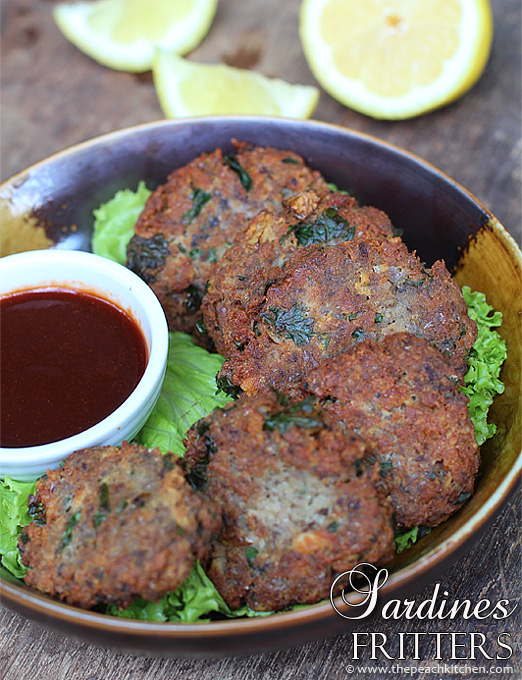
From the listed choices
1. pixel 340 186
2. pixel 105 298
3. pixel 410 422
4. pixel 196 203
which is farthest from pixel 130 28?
pixel 410 422

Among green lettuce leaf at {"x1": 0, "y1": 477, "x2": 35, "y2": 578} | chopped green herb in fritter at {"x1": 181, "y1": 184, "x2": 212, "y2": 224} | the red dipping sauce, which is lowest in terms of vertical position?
green lettuce leaf at {"x1": 0, "y1": 477, "x2": 35, "y2": 578}

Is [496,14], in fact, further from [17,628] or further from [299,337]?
[17,628]

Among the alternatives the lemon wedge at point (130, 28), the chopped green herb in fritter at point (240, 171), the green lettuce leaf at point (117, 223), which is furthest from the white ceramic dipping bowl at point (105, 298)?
the lemon wedge at point (130, 28)

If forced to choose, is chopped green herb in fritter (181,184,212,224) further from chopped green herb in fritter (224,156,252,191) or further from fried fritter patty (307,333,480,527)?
fried fritter patty (307,333,480,527)

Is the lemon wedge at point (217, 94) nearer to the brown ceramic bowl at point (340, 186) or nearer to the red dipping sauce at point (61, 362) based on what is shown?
the brown ceramic bowl at point (340, 186)

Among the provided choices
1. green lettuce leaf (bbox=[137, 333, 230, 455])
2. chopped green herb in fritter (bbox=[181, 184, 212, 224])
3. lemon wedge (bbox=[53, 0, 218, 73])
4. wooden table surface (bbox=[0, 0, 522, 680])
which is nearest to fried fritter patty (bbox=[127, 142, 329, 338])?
chopped green herb in fritter (bbox=[181, 184, 212, 224])

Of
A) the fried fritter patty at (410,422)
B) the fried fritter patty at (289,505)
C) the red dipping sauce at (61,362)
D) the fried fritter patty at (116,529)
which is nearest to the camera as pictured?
the fried fritter patty at (116,529)

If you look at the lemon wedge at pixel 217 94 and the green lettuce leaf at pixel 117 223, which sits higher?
the lemon wedge at pixel 217 94
